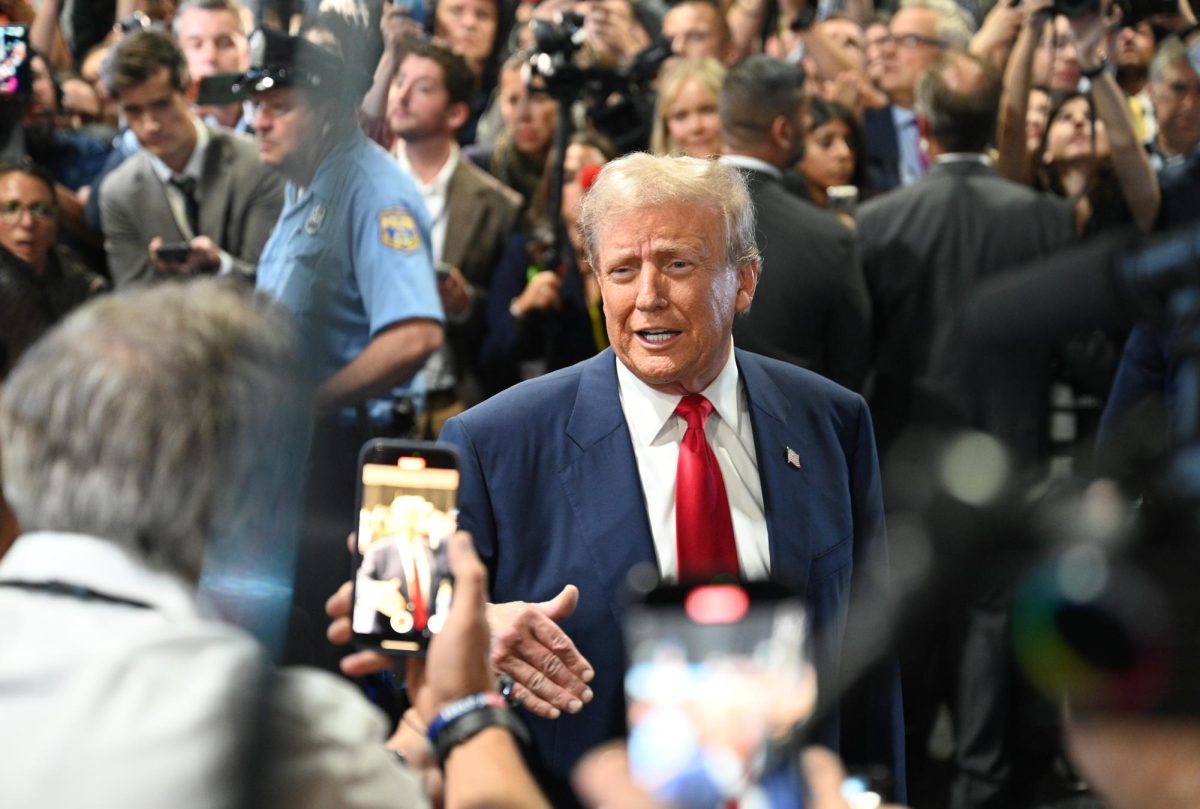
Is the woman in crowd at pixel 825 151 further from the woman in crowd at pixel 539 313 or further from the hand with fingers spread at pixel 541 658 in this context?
the hand with fingers spread at pixel 541 658

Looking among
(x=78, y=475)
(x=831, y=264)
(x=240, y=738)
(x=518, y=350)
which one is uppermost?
(x=78, y=475)

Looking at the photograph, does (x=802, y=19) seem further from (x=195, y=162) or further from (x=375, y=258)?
(x=375, y=258)

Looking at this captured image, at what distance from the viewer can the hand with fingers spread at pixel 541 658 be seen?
243cm

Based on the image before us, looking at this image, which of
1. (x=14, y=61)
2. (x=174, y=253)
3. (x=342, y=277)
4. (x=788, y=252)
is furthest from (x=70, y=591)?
(x=14, y=61)

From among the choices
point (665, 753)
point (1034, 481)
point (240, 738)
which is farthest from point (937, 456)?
point (240, 738)

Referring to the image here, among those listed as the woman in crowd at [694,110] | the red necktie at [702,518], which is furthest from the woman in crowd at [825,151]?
the red necktie at [702,518]

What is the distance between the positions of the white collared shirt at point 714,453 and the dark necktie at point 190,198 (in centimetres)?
251

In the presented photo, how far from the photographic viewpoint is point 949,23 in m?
6.67

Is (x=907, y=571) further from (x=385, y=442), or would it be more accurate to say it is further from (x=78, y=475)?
(x=385, y=442)

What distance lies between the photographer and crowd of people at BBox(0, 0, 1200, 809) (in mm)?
1596

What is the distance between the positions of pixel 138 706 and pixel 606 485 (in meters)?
1.24

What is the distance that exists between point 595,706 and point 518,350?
2692 millimetres

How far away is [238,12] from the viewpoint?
20.7 ft

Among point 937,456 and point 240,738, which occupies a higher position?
point 937,456
